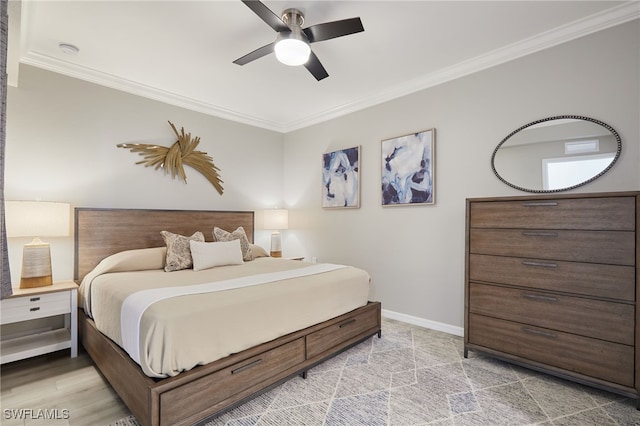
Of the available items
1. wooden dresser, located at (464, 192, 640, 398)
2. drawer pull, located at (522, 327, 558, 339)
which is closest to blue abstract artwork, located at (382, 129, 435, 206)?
wooden dresser, located at (464, 192, 640, 398)

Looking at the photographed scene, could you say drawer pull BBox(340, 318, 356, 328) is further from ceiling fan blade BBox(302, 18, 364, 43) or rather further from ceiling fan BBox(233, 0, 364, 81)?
ceiling fan blade BBox(302, 18, 364, 43)

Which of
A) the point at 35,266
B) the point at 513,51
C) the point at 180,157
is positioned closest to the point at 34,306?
the point at 35,266

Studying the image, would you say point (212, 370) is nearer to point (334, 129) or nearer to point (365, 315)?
point (365, 315)

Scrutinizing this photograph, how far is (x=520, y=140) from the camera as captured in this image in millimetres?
2658

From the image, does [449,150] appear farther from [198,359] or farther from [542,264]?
[198,359]

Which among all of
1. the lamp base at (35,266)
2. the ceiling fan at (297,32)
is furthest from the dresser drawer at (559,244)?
the lamp base at (35,266)

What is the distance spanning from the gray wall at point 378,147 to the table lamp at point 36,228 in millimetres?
336

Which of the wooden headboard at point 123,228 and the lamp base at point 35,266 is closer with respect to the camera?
the lamp base at point 35,266

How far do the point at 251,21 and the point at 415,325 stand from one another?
3286 mm

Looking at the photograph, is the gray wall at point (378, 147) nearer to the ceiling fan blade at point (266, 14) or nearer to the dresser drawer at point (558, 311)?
the dresser drawer at point (558, 311)

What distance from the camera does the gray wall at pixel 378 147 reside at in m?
2.37

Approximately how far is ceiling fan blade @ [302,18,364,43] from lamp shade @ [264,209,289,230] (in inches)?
105

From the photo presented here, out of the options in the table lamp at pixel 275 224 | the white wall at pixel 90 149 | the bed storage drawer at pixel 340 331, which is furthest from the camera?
the table lamp at pixel 275 224

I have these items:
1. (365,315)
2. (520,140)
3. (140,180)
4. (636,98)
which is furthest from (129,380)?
(636,98)
